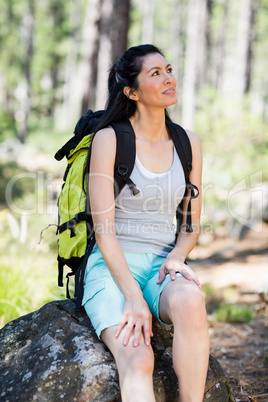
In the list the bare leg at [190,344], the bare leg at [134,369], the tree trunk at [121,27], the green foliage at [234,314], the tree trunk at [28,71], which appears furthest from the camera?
the tree trunk at [28,71]

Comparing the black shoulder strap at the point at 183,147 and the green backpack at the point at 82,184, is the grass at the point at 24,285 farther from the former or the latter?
the black shoulder strap at the point at 183,147

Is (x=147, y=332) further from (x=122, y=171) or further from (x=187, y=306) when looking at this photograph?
(x=122, y=171)

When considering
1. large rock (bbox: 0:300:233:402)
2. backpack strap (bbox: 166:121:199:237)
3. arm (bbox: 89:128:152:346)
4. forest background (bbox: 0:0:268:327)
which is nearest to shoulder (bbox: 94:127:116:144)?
arm (bbox: 89:128:152:346)

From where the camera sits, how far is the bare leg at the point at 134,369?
2066mm

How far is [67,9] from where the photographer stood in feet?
102

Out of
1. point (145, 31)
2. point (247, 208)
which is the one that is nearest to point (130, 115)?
point (247, 208)

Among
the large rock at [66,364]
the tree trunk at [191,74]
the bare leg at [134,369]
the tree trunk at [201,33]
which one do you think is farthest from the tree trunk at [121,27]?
the tree trunk at [201,33]

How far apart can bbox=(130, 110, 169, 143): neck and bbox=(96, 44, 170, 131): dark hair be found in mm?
98

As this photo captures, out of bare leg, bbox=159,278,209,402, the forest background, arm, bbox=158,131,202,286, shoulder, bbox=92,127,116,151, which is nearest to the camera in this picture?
bare leg, bbox=159,278,209,402

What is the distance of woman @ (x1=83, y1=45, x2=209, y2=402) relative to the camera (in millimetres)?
2213

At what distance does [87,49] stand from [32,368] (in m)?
10.4

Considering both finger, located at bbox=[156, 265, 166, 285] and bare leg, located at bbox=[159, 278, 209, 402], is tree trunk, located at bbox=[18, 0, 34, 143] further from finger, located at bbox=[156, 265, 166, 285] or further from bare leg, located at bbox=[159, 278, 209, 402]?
bare leg, located at bbox=[159, 278, 209, 402]

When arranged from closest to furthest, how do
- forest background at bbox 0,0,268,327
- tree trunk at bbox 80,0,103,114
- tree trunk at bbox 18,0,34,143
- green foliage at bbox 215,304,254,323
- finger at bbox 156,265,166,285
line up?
finger at bbox 156,265,166,285, forest background at bbox 0,0,268,327, green foliage at bbox 215,304,254,323, tree trunk at bbox 80,0,103,114, tree trunk at bbox 18,0,34,143

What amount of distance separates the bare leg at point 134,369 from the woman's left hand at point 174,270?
424 millimetres
